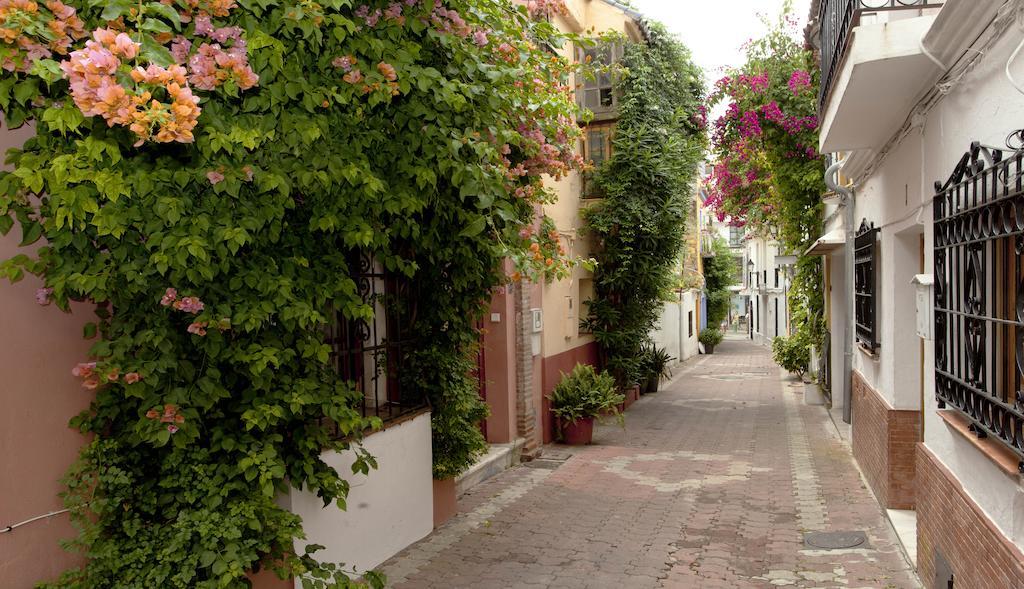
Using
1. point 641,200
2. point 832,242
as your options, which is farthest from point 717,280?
point 832,242

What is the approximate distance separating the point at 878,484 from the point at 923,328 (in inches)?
128

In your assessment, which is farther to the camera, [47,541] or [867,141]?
[867,141]

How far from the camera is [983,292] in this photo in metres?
3.83

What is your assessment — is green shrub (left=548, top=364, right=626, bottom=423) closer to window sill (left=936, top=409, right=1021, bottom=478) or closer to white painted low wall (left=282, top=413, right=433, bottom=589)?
white painted low wall (left=282, top=413, right=433, bottom=589)

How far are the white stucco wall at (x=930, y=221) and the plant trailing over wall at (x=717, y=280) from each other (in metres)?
27.9

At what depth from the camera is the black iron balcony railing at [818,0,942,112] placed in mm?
4848

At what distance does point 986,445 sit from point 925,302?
138 cm

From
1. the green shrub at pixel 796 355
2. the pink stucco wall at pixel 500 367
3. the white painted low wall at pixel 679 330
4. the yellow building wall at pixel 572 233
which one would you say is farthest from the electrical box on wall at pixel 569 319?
the white painted low wall at pixel 679 330

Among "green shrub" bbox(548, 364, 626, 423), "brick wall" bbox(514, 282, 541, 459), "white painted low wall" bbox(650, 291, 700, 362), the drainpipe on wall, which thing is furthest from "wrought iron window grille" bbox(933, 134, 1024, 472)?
"white painted low wall" bbox(650, 291, 700, 362)

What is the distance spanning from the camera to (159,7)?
10.9 ft

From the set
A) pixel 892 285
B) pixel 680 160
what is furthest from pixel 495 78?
pixel 680 160

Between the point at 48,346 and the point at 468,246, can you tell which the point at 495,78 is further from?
the point at 48,346

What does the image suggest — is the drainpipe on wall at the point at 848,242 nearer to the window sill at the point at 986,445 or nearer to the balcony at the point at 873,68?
the balcony at the point at 873,68

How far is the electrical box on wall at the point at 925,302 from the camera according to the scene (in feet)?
15.8
